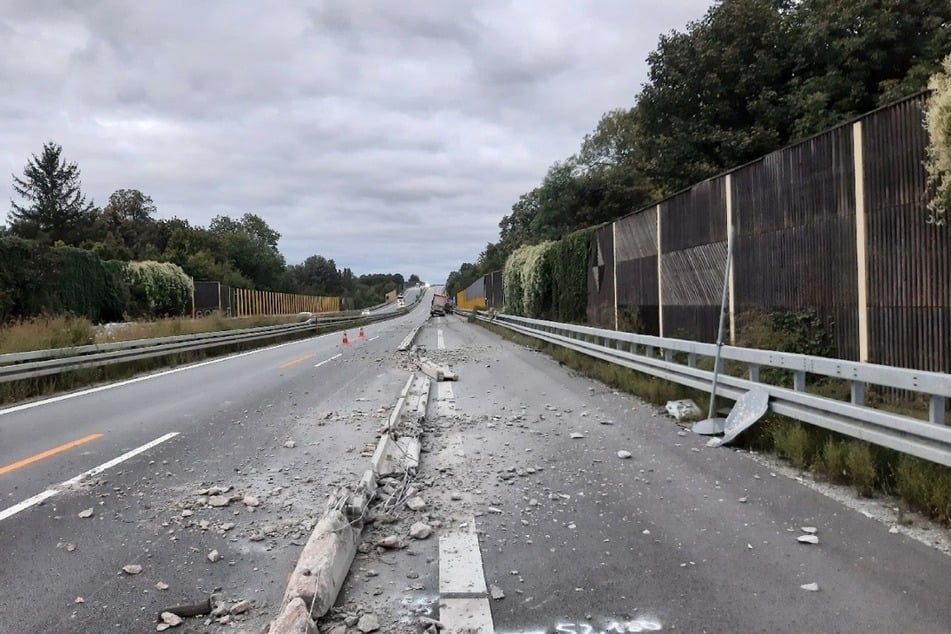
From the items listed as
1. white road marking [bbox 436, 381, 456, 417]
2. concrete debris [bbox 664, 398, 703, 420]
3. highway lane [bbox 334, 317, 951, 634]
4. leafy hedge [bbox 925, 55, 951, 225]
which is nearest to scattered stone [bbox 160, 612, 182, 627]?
highway lane [bbox 334, 317, 951, 634]

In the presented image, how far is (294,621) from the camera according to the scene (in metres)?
3.58

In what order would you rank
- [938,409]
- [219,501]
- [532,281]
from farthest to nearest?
[532,281], [219,501], [938,409]

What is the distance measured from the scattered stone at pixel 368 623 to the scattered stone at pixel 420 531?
1297 mm

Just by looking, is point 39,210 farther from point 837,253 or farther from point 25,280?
point 837,253

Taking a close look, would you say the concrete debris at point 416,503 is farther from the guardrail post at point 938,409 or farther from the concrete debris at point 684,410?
the concrete debris at point 684,410

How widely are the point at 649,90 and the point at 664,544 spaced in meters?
28.2

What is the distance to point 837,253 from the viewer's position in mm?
9953

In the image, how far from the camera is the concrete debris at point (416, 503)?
227 inches

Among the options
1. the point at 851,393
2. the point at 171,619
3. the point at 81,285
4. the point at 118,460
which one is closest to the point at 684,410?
the point at 851,393

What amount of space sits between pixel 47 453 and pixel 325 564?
574 centimetres

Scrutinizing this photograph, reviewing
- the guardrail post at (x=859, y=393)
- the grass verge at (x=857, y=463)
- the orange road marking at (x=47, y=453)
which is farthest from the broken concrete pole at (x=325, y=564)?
the guardrail post at (x=859, y=393)

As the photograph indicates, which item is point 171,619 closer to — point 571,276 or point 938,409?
point 938,409

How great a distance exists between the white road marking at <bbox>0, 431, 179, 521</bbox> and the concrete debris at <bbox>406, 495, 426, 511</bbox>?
11.0ft

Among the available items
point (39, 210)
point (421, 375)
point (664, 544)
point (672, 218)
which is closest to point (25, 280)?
point (421, 375)
